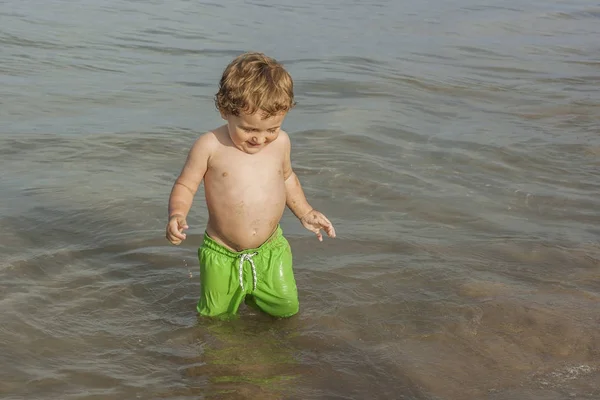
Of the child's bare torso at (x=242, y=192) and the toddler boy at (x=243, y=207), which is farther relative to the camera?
the child's bare torso at (x=242, y=192)

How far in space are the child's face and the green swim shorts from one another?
1.60 feet

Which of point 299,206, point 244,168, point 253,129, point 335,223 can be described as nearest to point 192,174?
point 244,168

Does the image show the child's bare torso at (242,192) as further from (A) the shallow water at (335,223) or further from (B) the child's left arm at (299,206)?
(A) the shallow water at (335,223)

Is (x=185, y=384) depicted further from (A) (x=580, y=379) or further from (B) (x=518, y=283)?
(B) (x=518, y=283)

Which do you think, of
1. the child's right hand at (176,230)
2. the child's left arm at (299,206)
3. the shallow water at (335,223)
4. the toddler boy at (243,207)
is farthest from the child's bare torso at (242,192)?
the shallow water at (335,223)

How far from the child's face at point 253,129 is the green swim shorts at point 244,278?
487 millimetres

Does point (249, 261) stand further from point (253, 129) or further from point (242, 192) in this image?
point (253, 129)

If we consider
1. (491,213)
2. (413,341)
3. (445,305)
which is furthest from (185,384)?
(491,213)

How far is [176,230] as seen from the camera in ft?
11.8

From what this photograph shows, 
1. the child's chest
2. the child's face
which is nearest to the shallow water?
the child's chest

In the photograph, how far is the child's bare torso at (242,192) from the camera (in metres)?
3.88

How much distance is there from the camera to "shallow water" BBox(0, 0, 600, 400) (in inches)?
142

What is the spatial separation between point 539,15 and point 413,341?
36.2 feet

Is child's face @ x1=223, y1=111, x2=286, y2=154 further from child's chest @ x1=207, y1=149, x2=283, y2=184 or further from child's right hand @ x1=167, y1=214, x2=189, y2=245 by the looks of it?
child's right hand @ x1=167, y1=214, x2=189, y2=245
